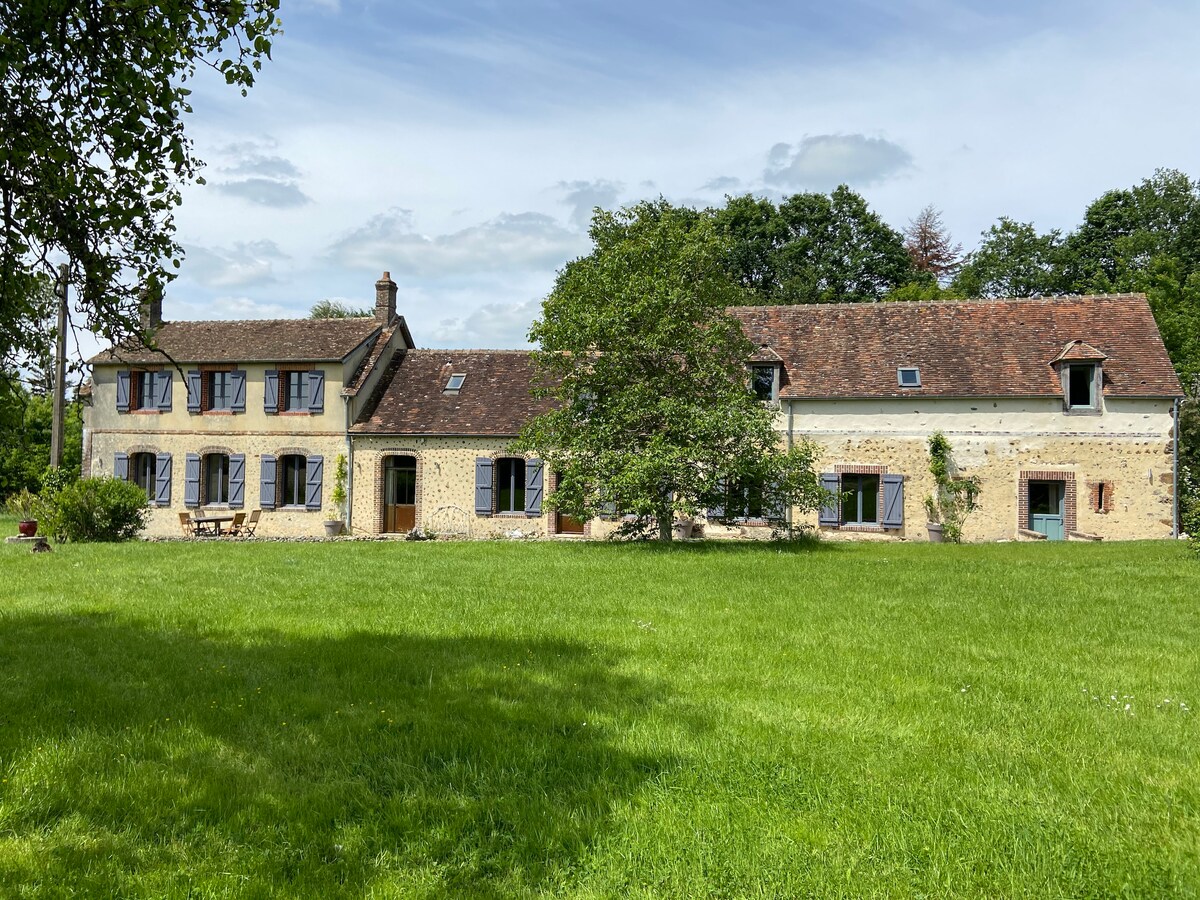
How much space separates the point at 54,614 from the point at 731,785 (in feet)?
25.4

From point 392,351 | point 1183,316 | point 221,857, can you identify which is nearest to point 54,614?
point 221,857

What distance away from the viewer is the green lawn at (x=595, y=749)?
3.50 metres

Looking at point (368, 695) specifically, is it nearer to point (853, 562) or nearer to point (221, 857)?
point (221, 857)

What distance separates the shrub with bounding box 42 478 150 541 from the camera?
19.1m

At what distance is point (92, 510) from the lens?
19.4 meters

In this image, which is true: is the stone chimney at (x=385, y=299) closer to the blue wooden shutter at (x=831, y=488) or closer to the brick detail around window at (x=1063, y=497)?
the blue wooden shutter at (x=831, y=488)

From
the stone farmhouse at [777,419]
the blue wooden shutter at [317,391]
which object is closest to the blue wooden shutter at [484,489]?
the stone farmhouse at [777,419]

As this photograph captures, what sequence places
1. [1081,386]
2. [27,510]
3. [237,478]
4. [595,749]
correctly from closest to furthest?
1. [595,749]
2. [1081,386]
3. [27,510]
4. [237,478]

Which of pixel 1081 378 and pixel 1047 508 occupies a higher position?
pixel 1081 378

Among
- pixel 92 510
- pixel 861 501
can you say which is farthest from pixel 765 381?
pixel 92 510

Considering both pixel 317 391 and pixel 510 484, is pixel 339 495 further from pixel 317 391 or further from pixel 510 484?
pixel 510 484

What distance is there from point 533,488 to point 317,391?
6.62 m

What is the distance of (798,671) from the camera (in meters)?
6.36

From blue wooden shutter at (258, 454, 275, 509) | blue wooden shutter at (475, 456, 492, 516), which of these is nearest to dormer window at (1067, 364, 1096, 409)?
blue wooden shutter at (475, 456, 492, 516)
